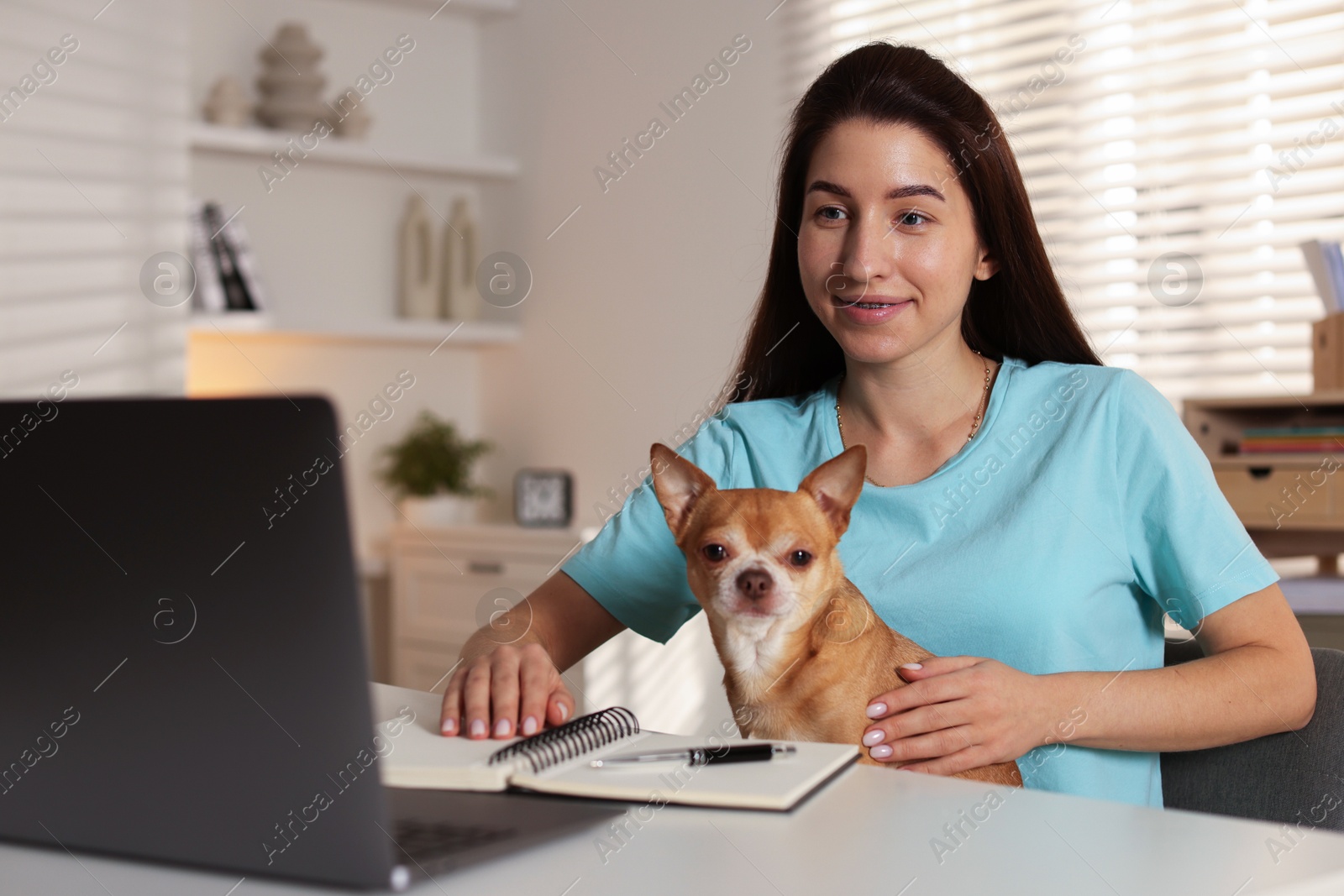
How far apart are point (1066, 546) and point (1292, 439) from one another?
119 centimetres

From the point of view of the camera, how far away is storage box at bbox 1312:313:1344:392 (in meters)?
2.26

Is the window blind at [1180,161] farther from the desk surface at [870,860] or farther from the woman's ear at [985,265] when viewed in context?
the desk surface at [870,860]

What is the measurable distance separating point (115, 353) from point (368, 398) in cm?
130

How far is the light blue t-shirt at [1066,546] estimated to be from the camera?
1213mm

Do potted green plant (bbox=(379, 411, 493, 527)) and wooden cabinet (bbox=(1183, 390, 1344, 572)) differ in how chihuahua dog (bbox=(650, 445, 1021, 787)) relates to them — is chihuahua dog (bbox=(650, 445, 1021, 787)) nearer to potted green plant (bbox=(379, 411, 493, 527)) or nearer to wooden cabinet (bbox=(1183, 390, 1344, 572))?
wooden cabinet (bbox=(1183, 390, 1344, 572))

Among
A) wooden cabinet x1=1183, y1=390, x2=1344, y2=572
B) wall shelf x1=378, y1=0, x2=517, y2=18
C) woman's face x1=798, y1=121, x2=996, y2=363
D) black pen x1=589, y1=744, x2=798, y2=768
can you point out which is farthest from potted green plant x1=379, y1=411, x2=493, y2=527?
black pen x1=589, y1=744, x2=798, y2=768

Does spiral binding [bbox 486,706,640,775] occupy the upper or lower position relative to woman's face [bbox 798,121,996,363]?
lower

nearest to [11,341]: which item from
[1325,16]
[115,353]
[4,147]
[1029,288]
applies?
[115,353]

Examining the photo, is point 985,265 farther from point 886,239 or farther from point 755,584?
point 755,584

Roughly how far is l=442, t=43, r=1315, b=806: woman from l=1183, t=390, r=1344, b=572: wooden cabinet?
0.85 meters

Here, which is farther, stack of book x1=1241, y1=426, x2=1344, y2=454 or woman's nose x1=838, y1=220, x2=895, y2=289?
stack of book x1=1241, y1=426, x2=1344, y2=454

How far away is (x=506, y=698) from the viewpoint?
97cm

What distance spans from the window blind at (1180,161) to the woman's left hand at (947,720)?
182 centimetres

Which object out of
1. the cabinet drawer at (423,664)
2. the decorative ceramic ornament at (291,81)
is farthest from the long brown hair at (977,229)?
the decorative ceramic ornament at (291,81)
